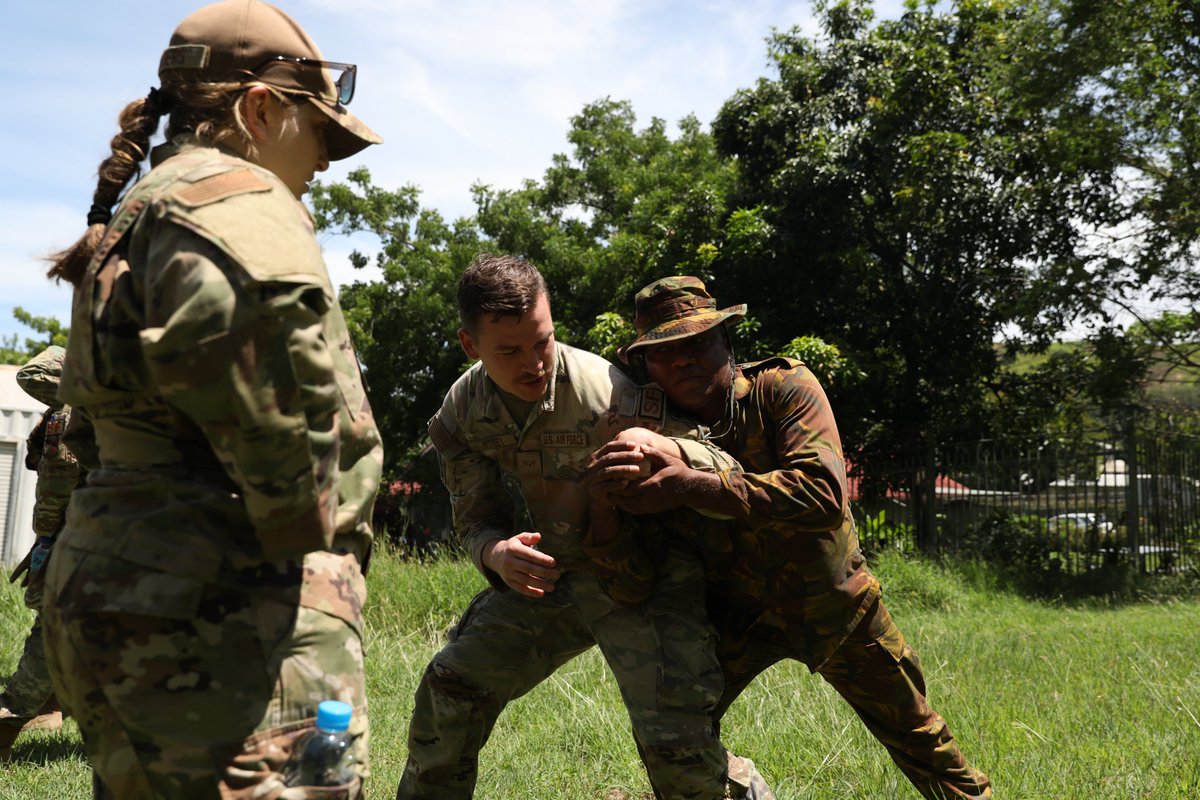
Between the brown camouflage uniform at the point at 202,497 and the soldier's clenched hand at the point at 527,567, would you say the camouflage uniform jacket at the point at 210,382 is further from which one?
the soldier's clenched hand at the point at 527,567

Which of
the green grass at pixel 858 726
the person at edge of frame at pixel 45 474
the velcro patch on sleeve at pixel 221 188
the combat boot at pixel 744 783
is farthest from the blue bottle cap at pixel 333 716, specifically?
the person at edge of frame at pixel 45 474

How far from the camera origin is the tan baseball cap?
2.02 m

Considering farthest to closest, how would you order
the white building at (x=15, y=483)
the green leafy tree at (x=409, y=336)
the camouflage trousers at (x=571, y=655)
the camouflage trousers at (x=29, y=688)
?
the green leafy tree at (x=409, y=336), the white building at (x=15, y=483), the camouflage trousers at (x=29, y=688), the camouflage trousers at (x=571, y=655)

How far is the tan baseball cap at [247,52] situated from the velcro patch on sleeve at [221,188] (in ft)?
0.93

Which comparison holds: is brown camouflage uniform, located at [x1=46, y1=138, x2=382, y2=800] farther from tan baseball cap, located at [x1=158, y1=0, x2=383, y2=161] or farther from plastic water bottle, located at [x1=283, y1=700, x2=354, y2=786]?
tan baseball cap, located at [x1=158, y1=0, x2=383, y2=161]

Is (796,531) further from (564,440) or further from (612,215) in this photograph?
(612,215)

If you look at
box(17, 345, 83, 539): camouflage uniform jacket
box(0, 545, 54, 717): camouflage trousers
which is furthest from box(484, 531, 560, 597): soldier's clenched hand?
box(17, 345, 83, 539): camouflage uniform jacket

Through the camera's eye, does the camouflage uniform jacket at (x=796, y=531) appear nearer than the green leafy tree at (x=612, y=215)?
Yes

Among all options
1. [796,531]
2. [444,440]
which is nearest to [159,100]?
[444,440]

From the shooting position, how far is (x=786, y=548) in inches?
130

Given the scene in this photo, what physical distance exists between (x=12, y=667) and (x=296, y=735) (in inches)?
239

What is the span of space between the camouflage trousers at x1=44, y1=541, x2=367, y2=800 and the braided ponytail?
67 cm

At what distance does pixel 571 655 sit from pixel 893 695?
1108 mm

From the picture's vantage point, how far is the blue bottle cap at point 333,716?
5.86 ft
